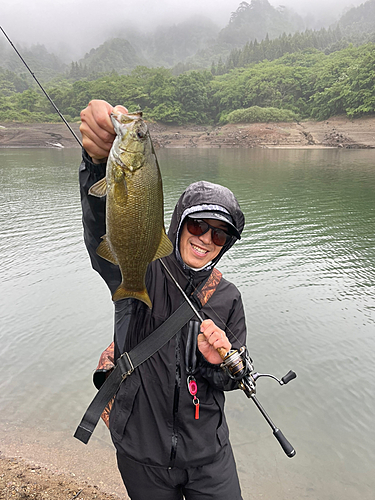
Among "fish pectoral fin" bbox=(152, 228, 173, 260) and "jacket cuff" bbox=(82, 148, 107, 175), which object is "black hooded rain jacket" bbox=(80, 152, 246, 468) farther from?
"fish pectoral fin" bbox=(152, 228, 173, 260)

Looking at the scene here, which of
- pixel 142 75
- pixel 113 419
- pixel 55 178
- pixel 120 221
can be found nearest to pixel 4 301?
pixel 113 419

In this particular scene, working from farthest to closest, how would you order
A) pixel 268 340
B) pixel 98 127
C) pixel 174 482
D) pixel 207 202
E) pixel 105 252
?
pixel 268 340, pixel 207 202, pixel 174 482, pixel 105 252, pixel 98 127

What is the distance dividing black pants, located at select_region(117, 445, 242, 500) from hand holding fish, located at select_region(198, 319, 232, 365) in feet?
2.30

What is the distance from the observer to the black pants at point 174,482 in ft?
7.14

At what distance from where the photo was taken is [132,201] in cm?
178

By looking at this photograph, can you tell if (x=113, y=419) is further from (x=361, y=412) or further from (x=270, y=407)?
(x=361, y=412)

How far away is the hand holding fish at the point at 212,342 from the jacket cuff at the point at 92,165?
41.9 inches

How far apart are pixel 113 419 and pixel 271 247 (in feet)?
34.1

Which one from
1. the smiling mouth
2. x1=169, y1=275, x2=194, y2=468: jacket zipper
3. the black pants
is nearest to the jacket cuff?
the smiling mouth

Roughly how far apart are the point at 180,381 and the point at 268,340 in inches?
208

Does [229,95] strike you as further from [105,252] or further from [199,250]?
[105,252]

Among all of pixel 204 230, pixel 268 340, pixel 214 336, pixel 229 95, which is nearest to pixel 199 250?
pixel 204 230

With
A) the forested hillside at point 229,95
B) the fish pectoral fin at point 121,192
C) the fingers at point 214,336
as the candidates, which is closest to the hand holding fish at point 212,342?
the fingers at point 214,336

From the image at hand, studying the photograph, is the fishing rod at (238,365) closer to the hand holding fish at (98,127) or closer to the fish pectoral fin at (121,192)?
the fish pectoral fin at (121,192)
